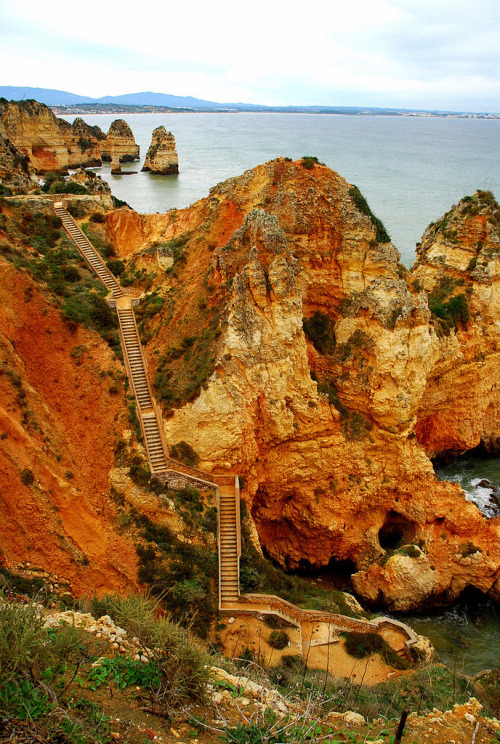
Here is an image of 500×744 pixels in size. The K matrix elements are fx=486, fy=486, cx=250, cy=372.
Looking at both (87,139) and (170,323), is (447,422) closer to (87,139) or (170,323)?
(170,323)

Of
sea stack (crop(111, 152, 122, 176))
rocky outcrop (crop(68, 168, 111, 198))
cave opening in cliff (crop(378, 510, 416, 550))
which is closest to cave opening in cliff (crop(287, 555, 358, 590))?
cave opening in cliff (crop(378, 510, 416, 550))

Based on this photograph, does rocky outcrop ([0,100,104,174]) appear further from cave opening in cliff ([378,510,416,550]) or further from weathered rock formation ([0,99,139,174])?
cave opening in cliff ([378,510,416,550])

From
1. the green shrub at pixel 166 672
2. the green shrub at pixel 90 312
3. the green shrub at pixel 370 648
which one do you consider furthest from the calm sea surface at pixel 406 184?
the green shrub at pixel 90 312

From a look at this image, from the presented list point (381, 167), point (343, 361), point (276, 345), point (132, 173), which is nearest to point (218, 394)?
point (276, 345)

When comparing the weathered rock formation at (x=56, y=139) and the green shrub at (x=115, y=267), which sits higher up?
the weathered rock formation at (x=56, y=139)

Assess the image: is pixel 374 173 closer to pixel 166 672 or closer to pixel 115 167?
pixel 115 167

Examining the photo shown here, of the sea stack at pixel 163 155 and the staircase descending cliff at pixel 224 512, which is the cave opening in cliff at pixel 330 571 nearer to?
the staircase descending cliff at pixel 224 512
